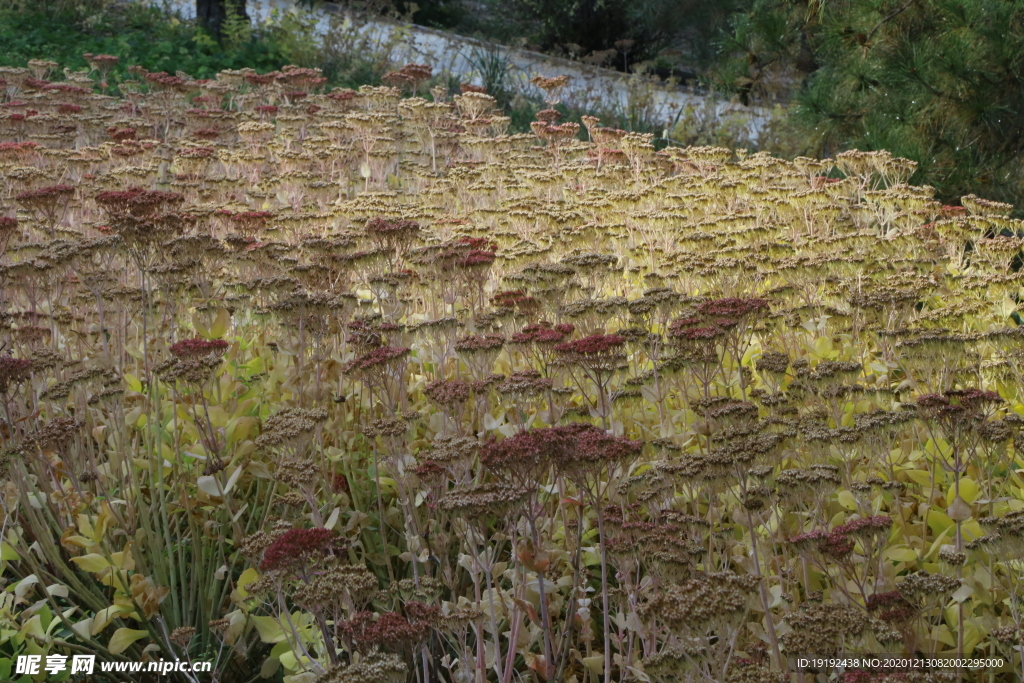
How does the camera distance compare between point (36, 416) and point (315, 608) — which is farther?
point (36, 416)

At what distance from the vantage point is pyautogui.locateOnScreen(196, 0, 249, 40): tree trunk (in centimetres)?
1524

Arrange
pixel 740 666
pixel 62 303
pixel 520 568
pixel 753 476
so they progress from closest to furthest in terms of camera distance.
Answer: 1. pixel 740 666
2. pixel 753 476
3. pixel 520 568
4. pixel 62 303

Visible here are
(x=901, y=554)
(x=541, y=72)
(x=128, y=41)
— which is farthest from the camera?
(x=541, y=72)

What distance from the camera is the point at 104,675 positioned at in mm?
3314

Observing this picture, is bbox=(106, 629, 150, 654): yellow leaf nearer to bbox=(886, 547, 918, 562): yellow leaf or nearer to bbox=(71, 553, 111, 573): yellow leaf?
bbox=(71, 553, 111, 573): yellow leaf

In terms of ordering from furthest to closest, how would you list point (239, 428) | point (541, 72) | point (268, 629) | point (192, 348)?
point (541, 72), point (239, 428), point (192, 348), point (268, 629)

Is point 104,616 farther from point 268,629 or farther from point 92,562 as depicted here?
point 268,629

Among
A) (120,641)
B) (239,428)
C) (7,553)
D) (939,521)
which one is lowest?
(120,641)

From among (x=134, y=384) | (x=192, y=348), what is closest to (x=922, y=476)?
(x=192, y=348)

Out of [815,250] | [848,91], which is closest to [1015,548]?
[815,250]

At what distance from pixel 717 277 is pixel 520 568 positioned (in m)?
1.97

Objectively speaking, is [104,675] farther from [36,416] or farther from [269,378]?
[269,378]

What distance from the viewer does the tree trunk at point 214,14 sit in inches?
600

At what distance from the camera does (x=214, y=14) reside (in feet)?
50.6
